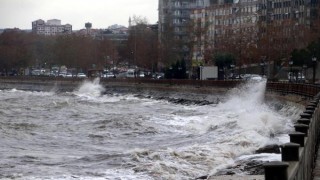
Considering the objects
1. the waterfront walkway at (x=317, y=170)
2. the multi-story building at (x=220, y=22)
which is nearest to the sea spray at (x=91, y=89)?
the multi-story building at (x=220, y=22)

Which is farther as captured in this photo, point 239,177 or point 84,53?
point 84,53

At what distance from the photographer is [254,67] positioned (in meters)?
119

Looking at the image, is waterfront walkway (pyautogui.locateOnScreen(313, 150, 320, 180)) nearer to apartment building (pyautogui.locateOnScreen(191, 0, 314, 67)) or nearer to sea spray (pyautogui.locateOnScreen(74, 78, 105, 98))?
apartment building (pyautogui.locateOnScreen(191, 0, 314, 67))

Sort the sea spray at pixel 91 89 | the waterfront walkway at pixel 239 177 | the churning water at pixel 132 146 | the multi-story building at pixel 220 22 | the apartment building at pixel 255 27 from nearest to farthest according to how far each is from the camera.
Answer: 1. the waterfront walkway at pixel 239 177
2. the churning water at pixel 132 146
3. the apartment building at pixel 255 27
4. the sea spray at pixel 91 89
5. the multi-story building at pixel 220 22

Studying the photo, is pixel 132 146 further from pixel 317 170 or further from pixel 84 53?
pixel 84 53

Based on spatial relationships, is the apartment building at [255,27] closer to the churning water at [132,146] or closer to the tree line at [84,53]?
the tree line at [84,53]

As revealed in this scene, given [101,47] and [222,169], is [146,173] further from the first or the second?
[101,47]

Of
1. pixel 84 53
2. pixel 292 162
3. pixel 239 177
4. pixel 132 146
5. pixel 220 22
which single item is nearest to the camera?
pixel 292 162

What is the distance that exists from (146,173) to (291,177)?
13309 mm

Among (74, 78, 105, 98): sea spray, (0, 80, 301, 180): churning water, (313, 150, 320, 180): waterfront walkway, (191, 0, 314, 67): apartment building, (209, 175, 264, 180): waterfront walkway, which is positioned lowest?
(74, 78, 105, 98): sea spray

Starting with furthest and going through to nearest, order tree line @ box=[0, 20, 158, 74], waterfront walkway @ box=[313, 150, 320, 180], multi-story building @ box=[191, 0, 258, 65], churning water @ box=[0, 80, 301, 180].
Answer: tree line @ box=[0, 20, 158, 74], multi-story building @ box=[191, 0, 258, 65], churning water @ box=[0, 80, 301, 180], waterfront walkway @ box=[313, 150, 320, 180]

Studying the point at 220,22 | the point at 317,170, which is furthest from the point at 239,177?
the point at 220,22

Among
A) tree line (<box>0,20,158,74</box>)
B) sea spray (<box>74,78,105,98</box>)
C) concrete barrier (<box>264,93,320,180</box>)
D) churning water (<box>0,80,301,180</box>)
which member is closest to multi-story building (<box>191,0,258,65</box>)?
tree line (<box>0,20,158,74</box>)

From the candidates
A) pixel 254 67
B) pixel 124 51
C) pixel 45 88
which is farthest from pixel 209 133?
pixel 124 51
